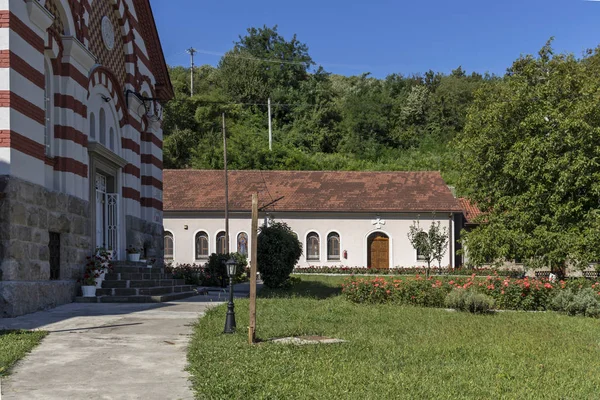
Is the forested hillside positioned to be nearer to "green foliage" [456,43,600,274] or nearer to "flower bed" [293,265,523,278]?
"flower bed" [293,265,523,278]

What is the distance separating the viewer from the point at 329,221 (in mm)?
40656

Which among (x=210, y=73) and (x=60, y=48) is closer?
(x=60, y=48)

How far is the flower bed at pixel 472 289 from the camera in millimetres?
17094

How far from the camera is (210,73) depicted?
74.9 m

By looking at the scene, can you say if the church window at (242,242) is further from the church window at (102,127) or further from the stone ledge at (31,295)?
the stone ledge at (31,295)

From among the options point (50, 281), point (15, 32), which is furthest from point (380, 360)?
point (15, 32)

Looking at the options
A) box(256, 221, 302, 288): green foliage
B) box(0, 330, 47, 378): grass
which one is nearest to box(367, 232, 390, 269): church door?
box(256, 221, 302, 288): green foliage

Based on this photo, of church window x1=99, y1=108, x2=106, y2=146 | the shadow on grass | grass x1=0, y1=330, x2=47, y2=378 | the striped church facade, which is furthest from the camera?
the shadow on grass

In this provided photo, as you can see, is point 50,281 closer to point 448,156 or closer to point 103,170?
point 103,170

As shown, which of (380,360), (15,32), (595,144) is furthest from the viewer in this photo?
(595,144)

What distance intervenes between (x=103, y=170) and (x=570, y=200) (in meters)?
15.8

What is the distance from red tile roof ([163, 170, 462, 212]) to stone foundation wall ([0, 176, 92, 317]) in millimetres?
24085

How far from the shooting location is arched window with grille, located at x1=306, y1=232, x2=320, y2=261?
134ft

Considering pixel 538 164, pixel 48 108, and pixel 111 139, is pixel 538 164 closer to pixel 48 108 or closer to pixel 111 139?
pixel 111 139
